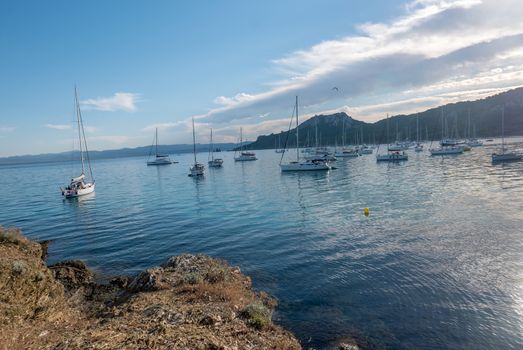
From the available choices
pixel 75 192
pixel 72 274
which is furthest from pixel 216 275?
pixel 75 192

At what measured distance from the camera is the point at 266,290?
15047 millimetres

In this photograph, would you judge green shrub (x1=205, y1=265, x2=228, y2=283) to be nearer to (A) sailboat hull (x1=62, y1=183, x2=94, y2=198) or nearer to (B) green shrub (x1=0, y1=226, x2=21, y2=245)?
(B) green shrub (x1=0, y1=226, x2=21, y2=245)

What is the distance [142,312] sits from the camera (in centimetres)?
1075

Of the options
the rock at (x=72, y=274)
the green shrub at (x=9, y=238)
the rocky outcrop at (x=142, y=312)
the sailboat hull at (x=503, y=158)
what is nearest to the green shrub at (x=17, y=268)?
the rocky outcrop at (x=142, y=312)

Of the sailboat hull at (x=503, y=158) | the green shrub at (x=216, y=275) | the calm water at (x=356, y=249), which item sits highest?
the sailboat hull at (x=503, y=158)

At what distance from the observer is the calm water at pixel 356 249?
1194 cm

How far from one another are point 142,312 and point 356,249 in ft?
43.0

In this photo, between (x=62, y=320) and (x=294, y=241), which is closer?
(x=62, y=320)

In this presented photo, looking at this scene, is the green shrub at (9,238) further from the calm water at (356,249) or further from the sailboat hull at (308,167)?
the sailboat hull at (308,167)

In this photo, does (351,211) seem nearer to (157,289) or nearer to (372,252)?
(372,252)

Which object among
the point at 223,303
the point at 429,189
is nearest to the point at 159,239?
the point at 223,303

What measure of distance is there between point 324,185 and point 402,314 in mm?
41509

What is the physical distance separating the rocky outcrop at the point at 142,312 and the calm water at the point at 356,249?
1.81 meters

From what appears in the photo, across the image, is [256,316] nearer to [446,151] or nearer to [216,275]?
[216,275]
